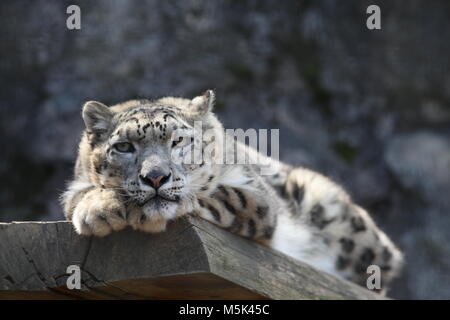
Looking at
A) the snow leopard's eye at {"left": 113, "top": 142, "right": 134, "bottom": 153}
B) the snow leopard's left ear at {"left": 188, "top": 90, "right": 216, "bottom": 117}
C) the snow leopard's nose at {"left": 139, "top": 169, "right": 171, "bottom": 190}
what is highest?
the snow leopard's left ear at {"left": 188, "top": 90, "right": 216, "bottom": 117}

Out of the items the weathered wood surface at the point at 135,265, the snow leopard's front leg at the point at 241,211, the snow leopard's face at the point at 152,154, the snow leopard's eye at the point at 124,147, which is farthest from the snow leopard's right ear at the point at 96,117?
the weathered wood surface at the point at 135,265

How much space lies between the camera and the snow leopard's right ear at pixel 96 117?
14.3 feet

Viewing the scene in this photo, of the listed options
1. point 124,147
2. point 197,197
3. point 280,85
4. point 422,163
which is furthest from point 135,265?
point 422,163

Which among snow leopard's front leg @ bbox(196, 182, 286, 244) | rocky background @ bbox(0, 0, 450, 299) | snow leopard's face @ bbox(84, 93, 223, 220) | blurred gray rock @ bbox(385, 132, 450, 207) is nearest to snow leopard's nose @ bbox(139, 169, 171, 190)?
snow leopard's face @ bbox(84, 93, 223, 220)

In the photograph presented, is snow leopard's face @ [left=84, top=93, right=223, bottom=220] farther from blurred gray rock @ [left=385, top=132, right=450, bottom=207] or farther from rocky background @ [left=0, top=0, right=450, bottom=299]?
blurred gray rock @ [left=385, top=132, right=450, bottom=207]

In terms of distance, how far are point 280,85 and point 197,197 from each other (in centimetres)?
528

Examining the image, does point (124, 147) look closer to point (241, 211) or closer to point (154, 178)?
point (154, 178)

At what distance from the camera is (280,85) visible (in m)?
8.98

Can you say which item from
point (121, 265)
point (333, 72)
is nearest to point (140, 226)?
point (121, 265)

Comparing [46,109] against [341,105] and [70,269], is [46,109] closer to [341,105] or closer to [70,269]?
[341,105]

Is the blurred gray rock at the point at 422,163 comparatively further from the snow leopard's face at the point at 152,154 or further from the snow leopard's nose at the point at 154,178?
the snow leopard's nose at the point at 154,178

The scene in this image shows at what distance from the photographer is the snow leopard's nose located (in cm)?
363

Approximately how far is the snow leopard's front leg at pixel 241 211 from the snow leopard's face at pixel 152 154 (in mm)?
116
